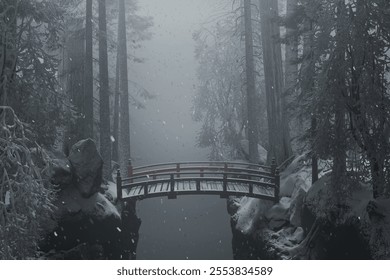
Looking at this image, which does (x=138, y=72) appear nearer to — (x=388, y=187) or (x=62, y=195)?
(x=62, y=195)

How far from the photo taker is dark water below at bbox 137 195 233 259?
17734mm

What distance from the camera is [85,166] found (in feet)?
49.8

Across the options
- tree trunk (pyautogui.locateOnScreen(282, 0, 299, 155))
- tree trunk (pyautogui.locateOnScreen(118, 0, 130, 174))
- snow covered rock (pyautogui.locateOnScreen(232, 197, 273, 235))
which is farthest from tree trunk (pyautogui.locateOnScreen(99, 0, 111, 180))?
tree trunk (pyautogui.locateOnScreen(282, 0, 299, 155))

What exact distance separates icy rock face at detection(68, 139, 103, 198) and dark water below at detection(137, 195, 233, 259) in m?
3.64

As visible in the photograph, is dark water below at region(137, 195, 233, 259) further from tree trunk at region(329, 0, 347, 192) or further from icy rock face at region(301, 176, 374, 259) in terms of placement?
tree trunk at region(329, 0, 347, 192)

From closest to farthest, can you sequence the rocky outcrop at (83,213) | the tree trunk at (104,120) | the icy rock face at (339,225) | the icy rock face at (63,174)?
the icy rock face at (339,225) → the rocky outcrop at (83,213) → the icy rock face at (63,174) → the tree trunk at (104,120)

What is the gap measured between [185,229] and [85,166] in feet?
26.4

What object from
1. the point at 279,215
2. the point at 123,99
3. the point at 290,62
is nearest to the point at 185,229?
the point at 123,99

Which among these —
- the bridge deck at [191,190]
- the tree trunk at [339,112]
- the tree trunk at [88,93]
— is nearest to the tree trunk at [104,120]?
the tree trunk at [88,93]

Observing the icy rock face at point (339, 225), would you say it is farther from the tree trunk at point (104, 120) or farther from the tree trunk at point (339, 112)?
the tree trunk at point (104, 120)

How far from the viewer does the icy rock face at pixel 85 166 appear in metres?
15.1

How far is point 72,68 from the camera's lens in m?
17.8

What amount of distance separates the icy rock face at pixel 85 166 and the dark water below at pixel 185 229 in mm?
3641

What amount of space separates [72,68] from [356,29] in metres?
11.6
